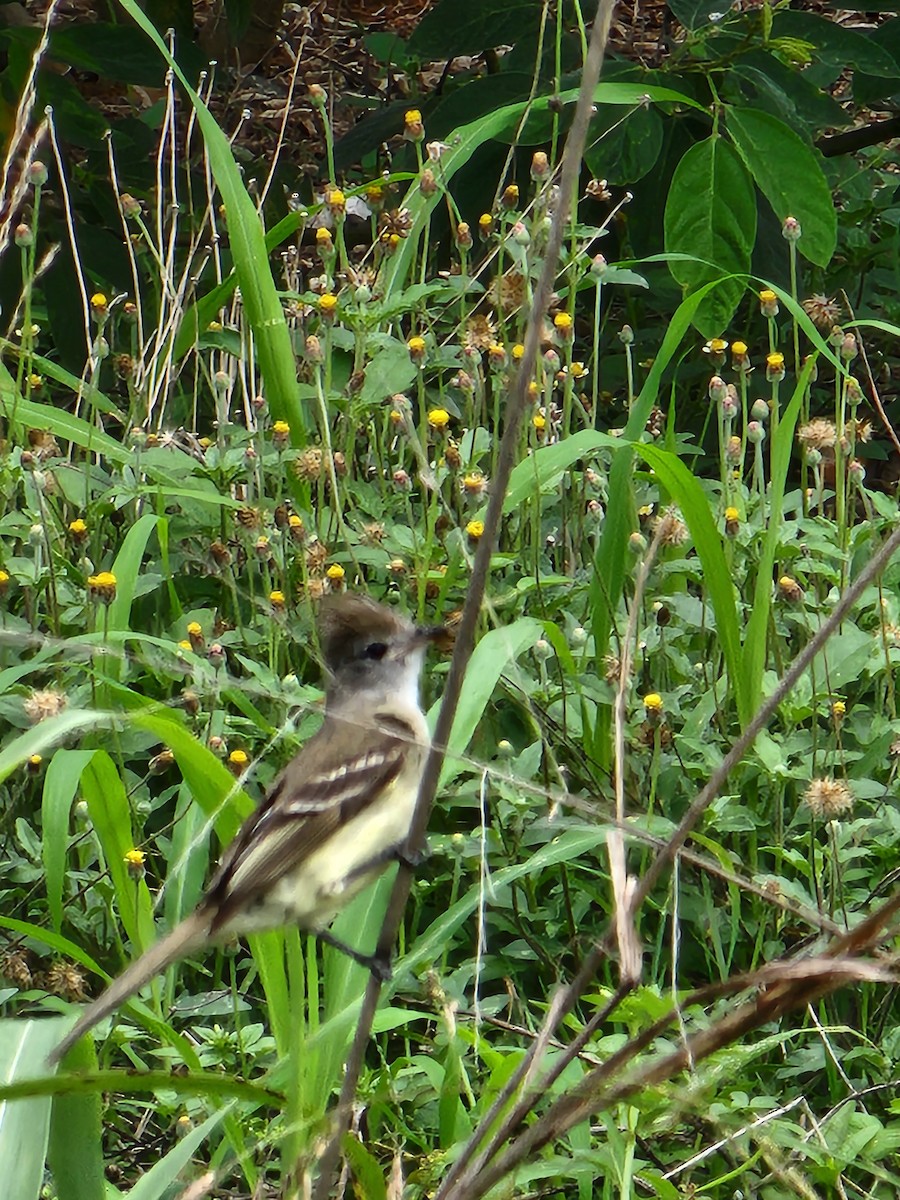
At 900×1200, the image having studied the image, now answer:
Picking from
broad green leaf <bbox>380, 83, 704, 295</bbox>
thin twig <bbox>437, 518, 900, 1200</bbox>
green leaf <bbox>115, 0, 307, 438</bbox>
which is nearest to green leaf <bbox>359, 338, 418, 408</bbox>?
green leaf <bbox>115, 0, 307, 438</bbox>

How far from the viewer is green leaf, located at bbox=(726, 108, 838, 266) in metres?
4.55

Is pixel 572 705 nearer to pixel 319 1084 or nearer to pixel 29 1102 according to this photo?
pixel 319 1084

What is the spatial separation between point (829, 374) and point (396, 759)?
3.96 metres

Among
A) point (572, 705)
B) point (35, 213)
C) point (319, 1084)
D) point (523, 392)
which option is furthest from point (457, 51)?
point (523, 392)

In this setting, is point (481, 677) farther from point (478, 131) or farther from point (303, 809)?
point (478, 131)

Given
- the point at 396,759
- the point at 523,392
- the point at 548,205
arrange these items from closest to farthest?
the point at 523,392 → the point at 396,759 → the point at 548,205

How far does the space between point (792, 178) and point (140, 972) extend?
3.12m

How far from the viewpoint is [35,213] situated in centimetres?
455

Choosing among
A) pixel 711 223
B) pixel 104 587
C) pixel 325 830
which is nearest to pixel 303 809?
pixel 325 830

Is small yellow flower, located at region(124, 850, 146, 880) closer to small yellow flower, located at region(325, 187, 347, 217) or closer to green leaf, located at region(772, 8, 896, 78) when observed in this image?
small yellow flower, located at region(325, 187, 347, 217)

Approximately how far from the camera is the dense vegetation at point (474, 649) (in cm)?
298

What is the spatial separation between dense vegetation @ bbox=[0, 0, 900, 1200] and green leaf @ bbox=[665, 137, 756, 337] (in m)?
0.01

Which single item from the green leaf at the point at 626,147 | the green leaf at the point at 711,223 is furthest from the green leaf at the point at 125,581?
the green leaf at the point at 626,147

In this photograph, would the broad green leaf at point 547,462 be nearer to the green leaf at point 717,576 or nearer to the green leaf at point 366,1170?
the green leaf at point 717,576
